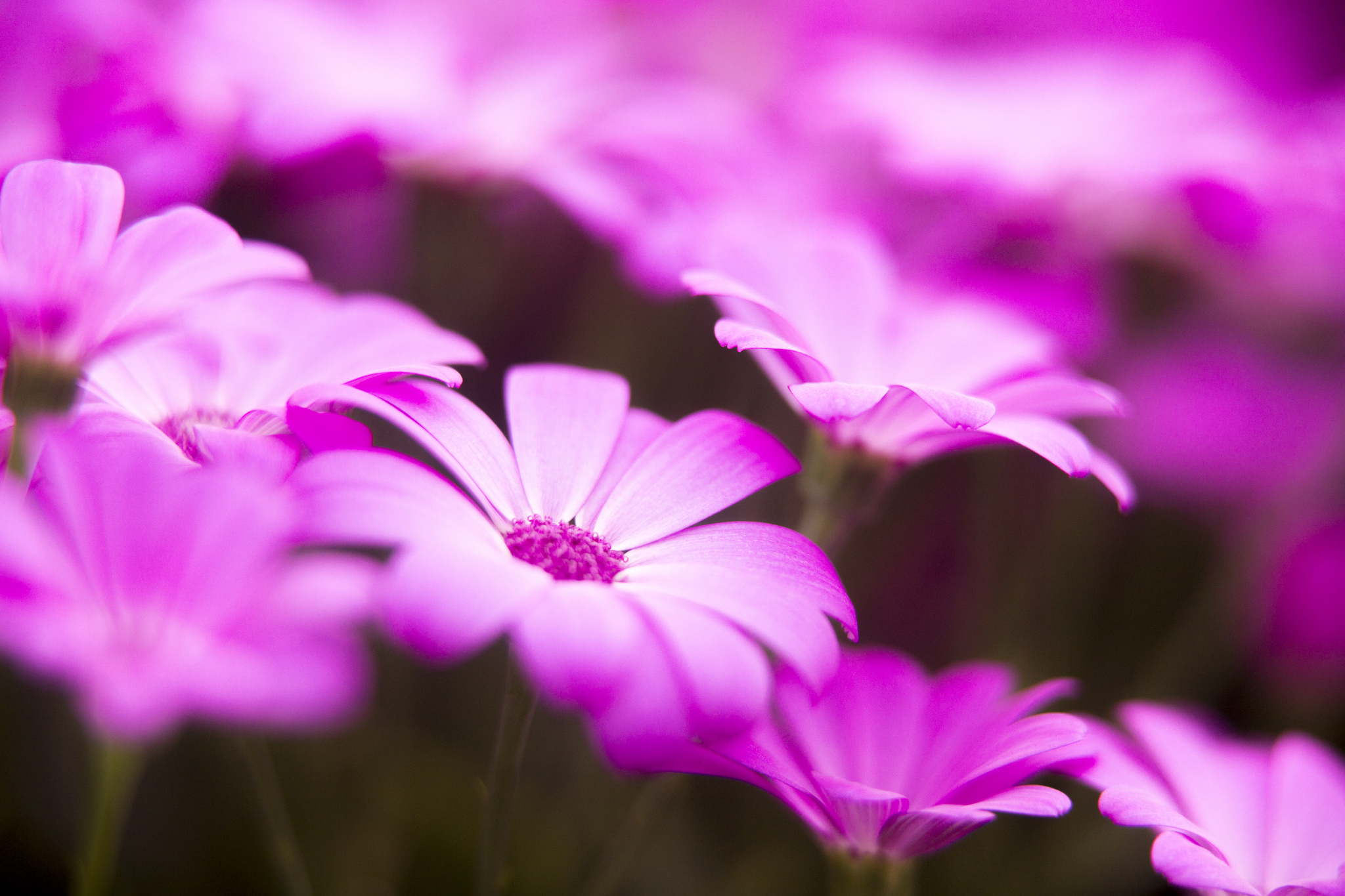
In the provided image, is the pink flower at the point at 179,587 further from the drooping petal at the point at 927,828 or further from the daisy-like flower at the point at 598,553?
the drooping petal at the point at 927,828

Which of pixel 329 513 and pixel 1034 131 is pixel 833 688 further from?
pixel 1034 131

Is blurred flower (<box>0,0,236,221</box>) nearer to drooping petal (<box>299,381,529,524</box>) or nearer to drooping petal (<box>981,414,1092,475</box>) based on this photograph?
drooping petal (<box>299,381,529,524</box>)

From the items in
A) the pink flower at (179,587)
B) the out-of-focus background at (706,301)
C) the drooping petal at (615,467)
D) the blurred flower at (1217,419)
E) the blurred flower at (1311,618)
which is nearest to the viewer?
the pink flower at (179,587)

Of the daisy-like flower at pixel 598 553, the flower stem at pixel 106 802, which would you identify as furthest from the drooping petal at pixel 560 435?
the flower stem at pixel 106 802

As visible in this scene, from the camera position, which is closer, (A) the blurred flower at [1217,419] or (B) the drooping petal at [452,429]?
(B) the drooping petal at [452,429]

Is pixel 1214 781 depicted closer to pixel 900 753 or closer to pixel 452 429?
pixel 900 753

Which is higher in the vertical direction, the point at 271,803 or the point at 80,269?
the point at 80,269

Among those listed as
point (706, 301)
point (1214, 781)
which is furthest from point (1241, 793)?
point (706, 301)
